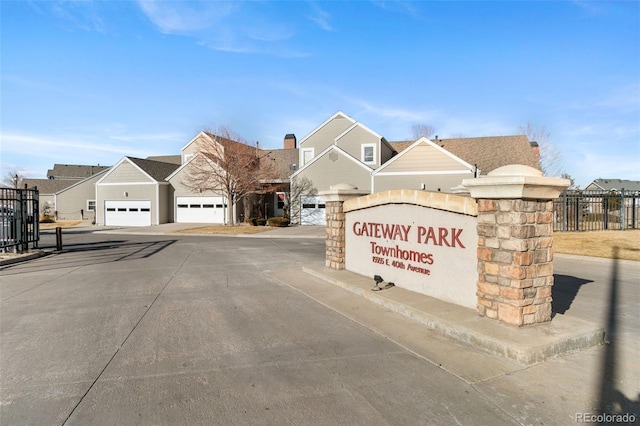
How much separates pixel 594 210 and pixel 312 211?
18180 millimetres

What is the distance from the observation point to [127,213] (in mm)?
35031

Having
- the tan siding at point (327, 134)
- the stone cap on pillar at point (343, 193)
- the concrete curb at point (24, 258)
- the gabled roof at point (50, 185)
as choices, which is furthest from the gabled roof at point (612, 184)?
the gabled roof at point (50, 185)

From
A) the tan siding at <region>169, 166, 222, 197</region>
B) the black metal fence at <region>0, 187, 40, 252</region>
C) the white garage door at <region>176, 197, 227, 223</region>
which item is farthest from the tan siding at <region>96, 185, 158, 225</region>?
the black metal fence at <region>0, 187, 40, 252</region>

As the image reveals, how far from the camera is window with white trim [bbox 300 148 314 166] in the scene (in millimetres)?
33781

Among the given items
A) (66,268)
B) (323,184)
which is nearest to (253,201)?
(323,184)

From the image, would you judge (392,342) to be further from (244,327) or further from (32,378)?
(32,378)

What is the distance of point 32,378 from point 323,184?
2596 centimetres

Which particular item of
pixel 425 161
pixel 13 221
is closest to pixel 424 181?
pixel 425 161

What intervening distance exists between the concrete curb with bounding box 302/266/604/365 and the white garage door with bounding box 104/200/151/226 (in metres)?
32.3

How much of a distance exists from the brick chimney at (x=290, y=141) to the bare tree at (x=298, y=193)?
11.8 m

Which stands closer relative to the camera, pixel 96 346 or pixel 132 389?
pixel 132 389

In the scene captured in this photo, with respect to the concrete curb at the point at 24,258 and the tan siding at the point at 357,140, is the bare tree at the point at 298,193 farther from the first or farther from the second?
the concrete curb at the point at 24,258

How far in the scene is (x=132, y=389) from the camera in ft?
12.3

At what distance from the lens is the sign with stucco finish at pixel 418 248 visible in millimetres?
5918
